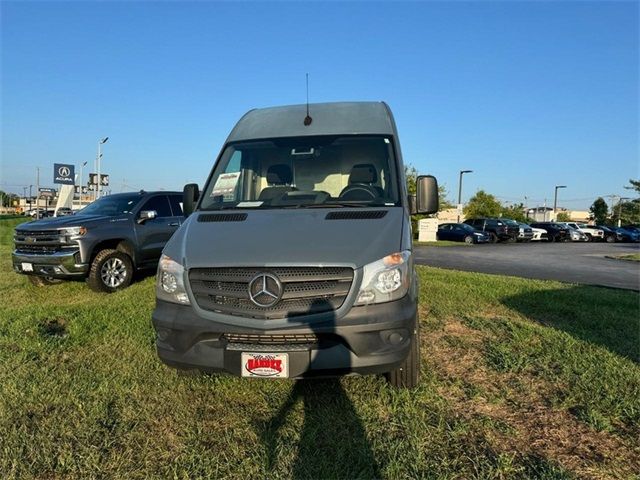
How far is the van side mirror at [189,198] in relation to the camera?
4.91m

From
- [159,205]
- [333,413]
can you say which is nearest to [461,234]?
[159,205]

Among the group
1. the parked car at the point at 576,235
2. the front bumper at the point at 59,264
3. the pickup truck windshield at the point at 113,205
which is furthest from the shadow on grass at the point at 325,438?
the parked car at the point at 576,235

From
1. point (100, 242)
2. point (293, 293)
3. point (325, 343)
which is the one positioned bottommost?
point (325, 343)

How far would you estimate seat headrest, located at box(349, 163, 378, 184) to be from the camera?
455 cm

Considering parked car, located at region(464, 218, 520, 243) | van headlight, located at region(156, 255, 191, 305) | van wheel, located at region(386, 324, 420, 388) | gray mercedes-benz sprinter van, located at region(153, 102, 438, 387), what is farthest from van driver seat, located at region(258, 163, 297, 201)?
parked car, located at region(464, 218, 520, 243)

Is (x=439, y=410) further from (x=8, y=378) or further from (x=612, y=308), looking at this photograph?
(x=612, y=308)

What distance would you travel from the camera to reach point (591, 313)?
640 cm

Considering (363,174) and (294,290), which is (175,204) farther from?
(294,290)

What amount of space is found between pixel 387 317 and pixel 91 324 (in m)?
4.09

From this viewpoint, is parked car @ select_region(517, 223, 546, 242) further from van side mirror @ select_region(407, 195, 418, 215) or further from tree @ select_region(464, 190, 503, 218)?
van side mirror @ select_region(407, 195, 418, 215)

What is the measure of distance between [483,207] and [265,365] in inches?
2060

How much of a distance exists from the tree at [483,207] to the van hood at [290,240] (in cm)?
5091

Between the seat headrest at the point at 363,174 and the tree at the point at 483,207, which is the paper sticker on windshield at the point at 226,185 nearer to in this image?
the seat headrest at the point at 363,174

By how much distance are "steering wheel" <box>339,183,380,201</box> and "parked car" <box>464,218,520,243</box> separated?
29.4m
